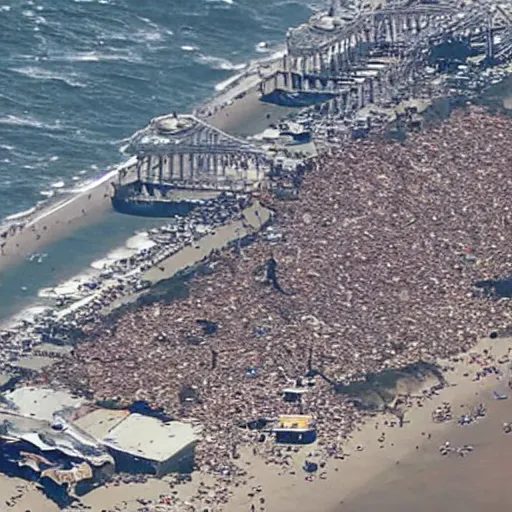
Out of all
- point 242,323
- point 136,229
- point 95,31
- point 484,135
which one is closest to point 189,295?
point 242,323

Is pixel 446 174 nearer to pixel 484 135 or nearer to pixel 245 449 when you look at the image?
pixel 484 135

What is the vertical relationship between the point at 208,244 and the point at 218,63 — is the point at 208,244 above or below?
below

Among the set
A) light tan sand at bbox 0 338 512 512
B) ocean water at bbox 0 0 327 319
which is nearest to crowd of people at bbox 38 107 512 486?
light tan sand at bbox 0 338 512 512

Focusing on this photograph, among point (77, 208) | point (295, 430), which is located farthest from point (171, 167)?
point (295, 430)

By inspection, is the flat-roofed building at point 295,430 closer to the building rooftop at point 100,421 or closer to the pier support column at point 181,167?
the building rooftop at point 100,421

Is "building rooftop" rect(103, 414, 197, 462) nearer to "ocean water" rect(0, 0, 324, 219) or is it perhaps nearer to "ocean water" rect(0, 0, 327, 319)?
"ocean water" rect(0, 0, 327, 319)

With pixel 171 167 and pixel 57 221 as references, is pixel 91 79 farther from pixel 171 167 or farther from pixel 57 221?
pixel 57 221

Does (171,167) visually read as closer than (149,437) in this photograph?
No
